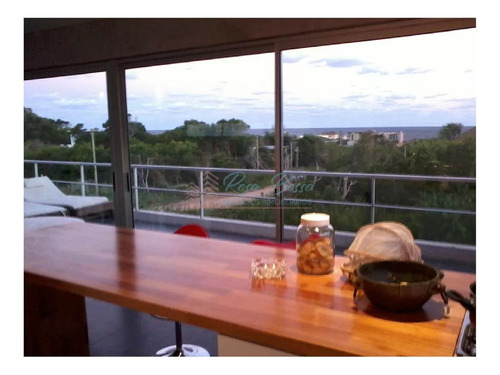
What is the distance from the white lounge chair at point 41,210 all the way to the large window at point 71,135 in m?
0.12

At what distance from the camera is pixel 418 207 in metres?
3.63

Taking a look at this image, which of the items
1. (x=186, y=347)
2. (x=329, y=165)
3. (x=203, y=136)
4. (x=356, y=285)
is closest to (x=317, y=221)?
(x=356, y=285)

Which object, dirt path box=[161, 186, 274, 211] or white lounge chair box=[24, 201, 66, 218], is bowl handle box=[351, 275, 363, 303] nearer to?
dirt path box=[161, 186, 274, 211]

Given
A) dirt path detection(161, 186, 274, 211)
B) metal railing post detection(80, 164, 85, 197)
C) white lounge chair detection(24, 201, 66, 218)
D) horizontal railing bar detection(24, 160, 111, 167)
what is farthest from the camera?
white lounge chair detection(24, 201, 66, 218)

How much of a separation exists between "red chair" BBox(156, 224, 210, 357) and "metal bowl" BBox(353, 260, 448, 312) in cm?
134

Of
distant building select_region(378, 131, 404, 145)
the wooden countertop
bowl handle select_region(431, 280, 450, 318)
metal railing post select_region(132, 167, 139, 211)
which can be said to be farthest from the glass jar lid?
metal railing post select_region(132, 167, 139, 211)

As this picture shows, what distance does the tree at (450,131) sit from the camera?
124 inches

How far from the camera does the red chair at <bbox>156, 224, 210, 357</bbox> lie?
8.63ft

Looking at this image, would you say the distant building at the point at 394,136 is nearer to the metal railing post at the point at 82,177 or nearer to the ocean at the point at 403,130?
the ocean at the point at 403,130

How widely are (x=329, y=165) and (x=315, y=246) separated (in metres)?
2.03

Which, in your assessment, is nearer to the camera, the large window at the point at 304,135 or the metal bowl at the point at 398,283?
the metal bowl at the point at 398,283

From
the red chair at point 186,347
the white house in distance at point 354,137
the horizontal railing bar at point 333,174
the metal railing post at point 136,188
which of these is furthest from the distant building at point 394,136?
the metal railing post at point 136,188

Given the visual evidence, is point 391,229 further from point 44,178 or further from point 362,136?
point 44,178

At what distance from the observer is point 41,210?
5.18 m
